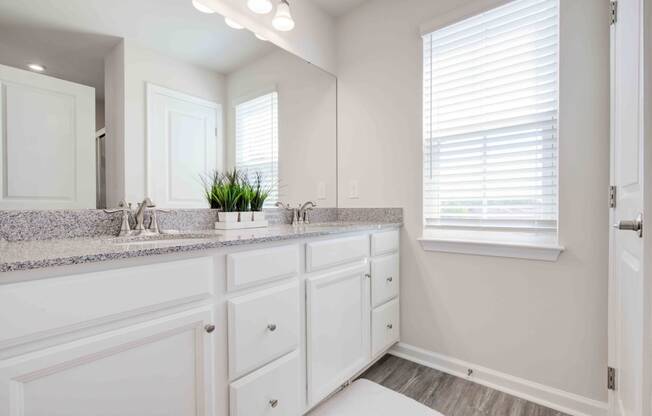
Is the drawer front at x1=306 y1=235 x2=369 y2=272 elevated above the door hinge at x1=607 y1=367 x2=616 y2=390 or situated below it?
above

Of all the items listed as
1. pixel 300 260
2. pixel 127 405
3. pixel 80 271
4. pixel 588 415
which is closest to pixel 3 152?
pixel 80 271

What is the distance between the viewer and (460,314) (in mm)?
1811

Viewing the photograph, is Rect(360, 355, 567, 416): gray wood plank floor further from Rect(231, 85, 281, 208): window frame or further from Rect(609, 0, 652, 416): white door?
Rect(231, 85, 281, 208): window frame

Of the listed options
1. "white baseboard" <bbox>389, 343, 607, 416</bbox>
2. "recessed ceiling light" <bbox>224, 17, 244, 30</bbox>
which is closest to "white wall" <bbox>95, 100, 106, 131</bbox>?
"recessed ceiling light" <bbox>224, 17, 244, 30</bbox>

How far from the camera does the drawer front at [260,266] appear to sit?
3.43 ft

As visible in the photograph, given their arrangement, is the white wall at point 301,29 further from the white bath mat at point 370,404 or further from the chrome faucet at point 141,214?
the white bath mat at point 370,404

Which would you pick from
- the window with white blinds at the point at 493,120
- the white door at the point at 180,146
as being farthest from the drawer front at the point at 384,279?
the white door at the point at 180,146

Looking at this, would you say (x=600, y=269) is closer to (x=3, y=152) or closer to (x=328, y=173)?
(x=328, y=173)

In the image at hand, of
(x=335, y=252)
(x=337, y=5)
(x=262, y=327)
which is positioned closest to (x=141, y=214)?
(x=262, y=327)

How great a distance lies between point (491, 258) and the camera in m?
1.70

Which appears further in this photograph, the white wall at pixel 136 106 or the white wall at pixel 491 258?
the white wall at pixel 491 258

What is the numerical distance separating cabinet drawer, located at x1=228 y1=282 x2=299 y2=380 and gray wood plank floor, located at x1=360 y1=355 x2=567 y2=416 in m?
0.81

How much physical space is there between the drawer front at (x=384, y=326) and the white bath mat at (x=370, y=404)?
236mm

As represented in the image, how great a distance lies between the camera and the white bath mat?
54.4 inches
